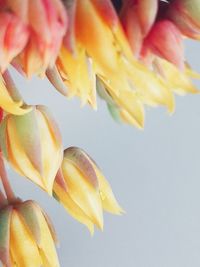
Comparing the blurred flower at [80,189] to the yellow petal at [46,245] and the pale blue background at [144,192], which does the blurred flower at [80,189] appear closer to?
the yellow petal at [46,245]

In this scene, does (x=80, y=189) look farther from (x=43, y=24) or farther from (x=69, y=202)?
(x=43, y=24)

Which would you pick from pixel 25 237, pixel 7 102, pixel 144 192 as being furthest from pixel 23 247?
pixel 144 192

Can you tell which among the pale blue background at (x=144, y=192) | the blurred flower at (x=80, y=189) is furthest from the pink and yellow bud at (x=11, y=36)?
the pale blue background at (x=144, y=192)

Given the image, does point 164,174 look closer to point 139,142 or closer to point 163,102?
point 139,142

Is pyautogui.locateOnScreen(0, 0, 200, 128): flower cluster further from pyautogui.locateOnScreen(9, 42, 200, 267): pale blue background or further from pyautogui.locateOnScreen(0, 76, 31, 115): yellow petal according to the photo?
pyautogui.locateOnScreen(9, 42, 200, 267): pale blue background

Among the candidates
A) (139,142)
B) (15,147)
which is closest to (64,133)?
(139,142)

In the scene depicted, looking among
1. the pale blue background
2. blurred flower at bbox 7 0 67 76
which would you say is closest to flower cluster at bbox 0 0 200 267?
blurred flower at bbox 7 0 67 76

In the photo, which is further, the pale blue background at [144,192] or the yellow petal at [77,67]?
the pale blue background at [144,192]
